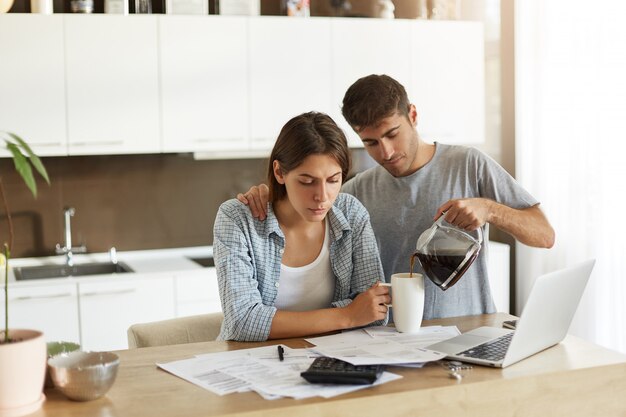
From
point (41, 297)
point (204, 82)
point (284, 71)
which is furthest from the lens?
point (284, 71)

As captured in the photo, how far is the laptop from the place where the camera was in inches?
69.6

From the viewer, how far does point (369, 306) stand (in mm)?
2055

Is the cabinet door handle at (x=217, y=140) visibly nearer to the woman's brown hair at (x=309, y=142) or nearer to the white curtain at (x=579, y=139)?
the white curtain at (x=579, y=139)

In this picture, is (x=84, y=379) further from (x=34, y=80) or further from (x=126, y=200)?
(x=126, y=200)

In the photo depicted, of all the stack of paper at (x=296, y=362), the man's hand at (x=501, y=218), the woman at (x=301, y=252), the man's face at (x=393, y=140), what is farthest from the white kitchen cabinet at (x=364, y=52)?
the stack of paper at (x=296, y=362)

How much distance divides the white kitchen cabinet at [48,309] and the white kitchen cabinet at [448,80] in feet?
6.84

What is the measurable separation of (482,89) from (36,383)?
11.6 ft

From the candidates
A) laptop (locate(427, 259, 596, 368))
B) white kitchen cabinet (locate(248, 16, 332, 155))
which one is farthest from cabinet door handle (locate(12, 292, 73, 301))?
laptop (locate(427, 259, 596, 368))

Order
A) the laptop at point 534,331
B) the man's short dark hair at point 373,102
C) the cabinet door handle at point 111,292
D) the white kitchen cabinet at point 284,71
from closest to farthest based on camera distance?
1. the laptop at point 534,331
2. the man's short dark hair at point 373,102
3. the cabinet door handle at point 111,292
4. the white kitchen cabinet at point 284,71

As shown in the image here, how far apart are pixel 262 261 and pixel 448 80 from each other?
8.73ft

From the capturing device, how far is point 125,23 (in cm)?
393

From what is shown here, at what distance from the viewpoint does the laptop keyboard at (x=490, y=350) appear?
183 centimetres

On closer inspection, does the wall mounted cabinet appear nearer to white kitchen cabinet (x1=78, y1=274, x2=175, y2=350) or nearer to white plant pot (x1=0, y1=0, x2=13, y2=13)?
white plant pot (x1=0, y1=0, x2=13, y2=13)

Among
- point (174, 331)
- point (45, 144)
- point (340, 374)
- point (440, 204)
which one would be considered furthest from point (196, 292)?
point (340, 374)
